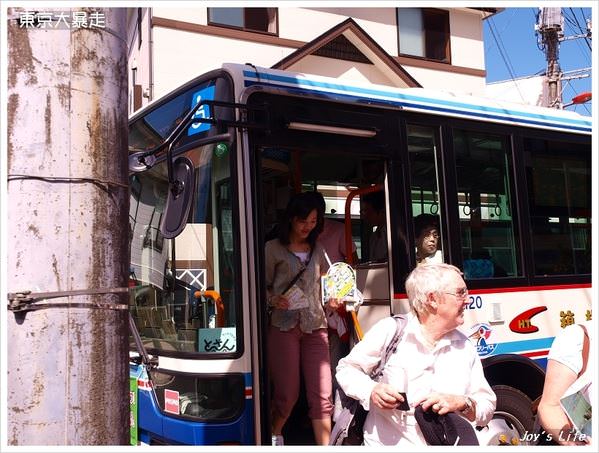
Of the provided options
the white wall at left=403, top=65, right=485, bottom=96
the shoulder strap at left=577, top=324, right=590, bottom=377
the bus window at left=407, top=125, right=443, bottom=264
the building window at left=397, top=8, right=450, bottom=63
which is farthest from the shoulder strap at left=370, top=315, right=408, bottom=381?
the building window at left=397, top=8, right=450, bottom=63

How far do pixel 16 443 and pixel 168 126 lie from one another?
9.18 ft

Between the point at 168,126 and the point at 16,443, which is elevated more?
the point at 168,126

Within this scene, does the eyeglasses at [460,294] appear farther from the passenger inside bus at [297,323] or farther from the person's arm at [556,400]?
the passenger inside bus at [297,323]

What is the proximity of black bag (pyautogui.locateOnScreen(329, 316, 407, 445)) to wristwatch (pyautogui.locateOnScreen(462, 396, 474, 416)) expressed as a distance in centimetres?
41

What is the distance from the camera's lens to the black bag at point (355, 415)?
304 cm

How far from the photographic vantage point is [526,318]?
203 inches

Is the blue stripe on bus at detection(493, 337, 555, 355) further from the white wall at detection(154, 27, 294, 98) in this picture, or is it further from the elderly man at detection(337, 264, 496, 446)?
the white wall at detection(154, 27, 294, 98)

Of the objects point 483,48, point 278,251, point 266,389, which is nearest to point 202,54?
point 483,48

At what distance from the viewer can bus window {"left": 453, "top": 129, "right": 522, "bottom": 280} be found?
5.00 m

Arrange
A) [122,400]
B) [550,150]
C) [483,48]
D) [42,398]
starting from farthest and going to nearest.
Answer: [483,48] < [550,150] < [122,400] < [42,398]

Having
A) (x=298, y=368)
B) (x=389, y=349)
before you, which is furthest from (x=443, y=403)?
(x=298, y=368)

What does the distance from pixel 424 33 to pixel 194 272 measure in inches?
585

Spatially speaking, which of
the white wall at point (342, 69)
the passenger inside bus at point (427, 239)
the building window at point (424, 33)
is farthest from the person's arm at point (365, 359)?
the building window at point (424, 33)

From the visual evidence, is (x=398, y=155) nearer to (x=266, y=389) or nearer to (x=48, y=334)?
(x=266, y=389)
